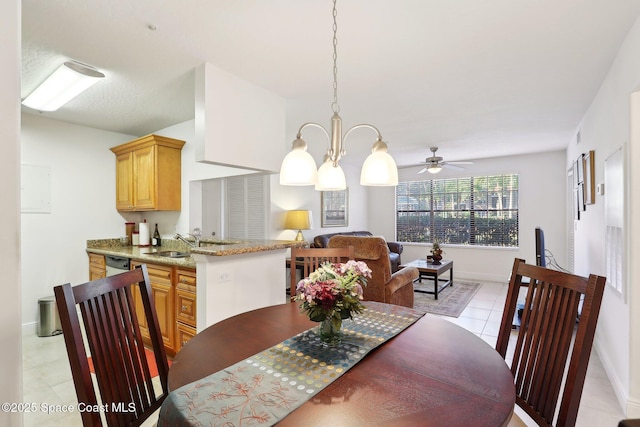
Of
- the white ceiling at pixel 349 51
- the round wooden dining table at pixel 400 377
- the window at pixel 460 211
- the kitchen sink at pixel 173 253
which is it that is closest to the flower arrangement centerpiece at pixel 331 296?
the round wooden dining table at pixel 400 377

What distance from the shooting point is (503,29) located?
1.94 meters

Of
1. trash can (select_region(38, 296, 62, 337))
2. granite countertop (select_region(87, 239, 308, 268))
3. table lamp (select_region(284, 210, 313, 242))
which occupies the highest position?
table lamp (select_region(284, 210, 313, 242))

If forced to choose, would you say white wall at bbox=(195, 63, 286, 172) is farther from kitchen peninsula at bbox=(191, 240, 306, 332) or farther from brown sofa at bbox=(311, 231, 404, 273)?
brown sofa at bbox=(311, 231, 404, 273)

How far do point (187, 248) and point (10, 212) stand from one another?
9.05 feet

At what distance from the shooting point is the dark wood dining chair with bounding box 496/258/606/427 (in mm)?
1018

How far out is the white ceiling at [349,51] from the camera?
1765mm

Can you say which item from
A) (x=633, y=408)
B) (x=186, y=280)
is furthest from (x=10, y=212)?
(x=633, y=408)

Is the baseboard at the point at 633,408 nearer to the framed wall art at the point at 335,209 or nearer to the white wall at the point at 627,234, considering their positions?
the white wall at the point at 627,234

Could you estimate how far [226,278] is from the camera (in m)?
2.46

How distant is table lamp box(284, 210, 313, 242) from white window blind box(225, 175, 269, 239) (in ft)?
1.43

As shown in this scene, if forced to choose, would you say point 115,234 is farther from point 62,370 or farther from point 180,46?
point 180,46

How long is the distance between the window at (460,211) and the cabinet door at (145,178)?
5.46m

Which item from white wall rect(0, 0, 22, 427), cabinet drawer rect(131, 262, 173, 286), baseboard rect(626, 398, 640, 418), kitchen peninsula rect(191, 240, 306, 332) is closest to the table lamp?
kitchen peninsula rect(191, 240, 306, 332)

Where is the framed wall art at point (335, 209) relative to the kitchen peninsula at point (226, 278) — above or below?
above
